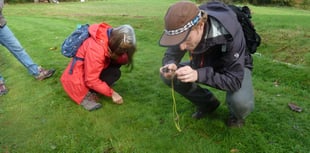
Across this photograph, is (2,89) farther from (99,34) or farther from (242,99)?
(242,99)

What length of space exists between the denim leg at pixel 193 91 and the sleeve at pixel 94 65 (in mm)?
894

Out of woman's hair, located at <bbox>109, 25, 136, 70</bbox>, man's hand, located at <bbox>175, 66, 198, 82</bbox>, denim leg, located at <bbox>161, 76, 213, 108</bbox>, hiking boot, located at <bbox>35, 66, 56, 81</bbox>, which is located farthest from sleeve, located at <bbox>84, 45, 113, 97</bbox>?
hiking boot, located at <bbox>35, 66, 56, 81</bbox>

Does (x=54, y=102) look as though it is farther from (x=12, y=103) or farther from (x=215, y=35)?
(x=215, y=35)

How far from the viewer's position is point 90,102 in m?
4.24

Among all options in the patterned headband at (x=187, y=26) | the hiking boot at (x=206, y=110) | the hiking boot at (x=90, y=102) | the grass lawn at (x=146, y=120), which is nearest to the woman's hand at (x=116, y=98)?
the grass lawn at (x=146, y=120)

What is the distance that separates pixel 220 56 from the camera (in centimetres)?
298

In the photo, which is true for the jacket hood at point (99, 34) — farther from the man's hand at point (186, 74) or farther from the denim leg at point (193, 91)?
the man's hand at point (186, 74)

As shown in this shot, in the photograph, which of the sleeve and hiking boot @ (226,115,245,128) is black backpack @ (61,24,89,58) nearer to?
the sleeve

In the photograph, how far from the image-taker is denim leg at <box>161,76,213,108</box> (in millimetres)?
3438

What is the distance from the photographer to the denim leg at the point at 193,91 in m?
3.44

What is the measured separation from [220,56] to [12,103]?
3346mm

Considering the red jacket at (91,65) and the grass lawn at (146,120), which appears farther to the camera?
the red jacket at (91,65)

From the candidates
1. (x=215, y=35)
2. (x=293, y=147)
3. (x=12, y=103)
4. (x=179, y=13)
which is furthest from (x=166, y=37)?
(x=12, y=103)

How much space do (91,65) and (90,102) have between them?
0.61 meters
